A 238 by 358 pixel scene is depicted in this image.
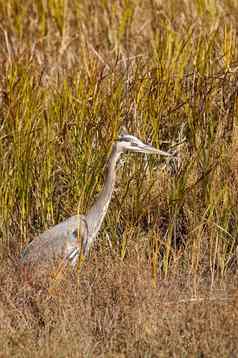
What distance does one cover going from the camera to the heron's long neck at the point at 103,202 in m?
5.30

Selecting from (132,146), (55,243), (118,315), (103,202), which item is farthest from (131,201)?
(118,315)

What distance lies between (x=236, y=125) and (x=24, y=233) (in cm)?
139

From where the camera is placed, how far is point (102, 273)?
496 cm

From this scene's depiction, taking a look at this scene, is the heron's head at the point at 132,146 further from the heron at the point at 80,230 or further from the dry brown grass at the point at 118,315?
the dry brown grass at the point at 118,315

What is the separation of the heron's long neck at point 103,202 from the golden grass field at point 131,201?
138 millimetres

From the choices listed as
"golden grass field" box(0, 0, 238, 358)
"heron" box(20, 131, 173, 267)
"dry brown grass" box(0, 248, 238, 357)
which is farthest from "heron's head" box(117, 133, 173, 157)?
"dry brown grass" box(0, 248, 238, 357)

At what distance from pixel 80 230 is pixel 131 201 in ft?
1.92

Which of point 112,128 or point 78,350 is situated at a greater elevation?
point 112,128

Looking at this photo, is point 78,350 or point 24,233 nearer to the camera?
point 78,350

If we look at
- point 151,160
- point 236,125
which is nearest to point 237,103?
point 236,125

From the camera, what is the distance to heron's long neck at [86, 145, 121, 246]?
5305 millimetres

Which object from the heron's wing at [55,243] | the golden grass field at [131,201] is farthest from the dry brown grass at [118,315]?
the heron's wing at [55,243]

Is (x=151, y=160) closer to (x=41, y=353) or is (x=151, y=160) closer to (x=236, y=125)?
(x=236, y=125)

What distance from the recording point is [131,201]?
5.67 m
